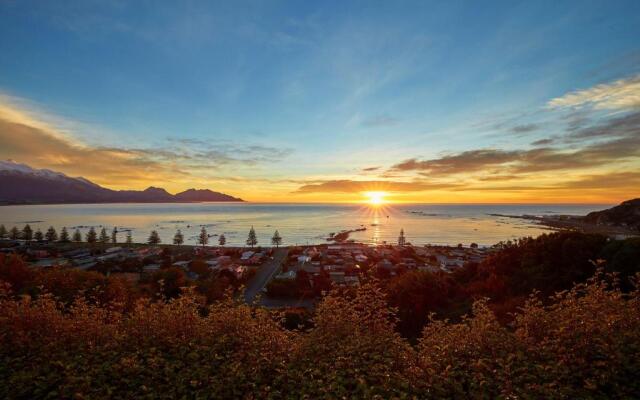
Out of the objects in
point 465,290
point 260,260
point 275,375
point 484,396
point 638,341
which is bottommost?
point 260,260

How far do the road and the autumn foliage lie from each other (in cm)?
1411

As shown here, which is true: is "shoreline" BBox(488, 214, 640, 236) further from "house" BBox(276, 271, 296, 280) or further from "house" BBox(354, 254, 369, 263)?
"house" BBox(276, 271, 296, 280)

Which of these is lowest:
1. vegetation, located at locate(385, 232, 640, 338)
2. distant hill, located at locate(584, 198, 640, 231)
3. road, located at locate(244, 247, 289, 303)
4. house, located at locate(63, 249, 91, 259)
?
house, located at locate(63, 249, 91, 259)

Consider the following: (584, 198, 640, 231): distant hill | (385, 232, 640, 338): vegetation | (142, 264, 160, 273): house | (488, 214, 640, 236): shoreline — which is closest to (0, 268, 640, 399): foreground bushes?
(385, 232, 640, 338): vegetation

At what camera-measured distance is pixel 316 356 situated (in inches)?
192

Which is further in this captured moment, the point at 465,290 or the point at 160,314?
the point at 465,290

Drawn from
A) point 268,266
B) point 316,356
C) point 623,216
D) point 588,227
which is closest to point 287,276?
point 268,266

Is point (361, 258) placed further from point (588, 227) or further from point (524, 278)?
point (588, 227)

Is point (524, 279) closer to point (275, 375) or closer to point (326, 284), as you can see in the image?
point (326, 284)

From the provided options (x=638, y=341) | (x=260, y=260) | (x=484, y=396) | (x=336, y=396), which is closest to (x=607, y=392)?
(x=638, y=341)

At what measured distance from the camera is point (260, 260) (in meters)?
39.1

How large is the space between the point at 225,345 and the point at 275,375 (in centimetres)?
121

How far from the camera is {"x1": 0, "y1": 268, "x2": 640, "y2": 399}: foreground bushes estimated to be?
3844 millimetres

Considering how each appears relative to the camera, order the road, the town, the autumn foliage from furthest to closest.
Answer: the road → the town → the autumn foliage
